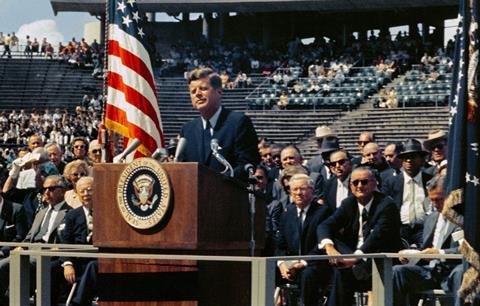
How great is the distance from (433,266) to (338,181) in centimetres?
259

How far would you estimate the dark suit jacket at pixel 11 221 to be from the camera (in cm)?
1263

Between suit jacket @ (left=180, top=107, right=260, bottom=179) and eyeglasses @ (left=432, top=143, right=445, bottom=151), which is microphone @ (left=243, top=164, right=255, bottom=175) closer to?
suit jacket @ (left=180, top=107, right=260, bottom=179)

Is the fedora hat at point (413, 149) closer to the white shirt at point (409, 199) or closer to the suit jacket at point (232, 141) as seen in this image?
the white shirt at point (409, 199)

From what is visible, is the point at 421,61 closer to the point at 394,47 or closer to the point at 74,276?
the point at 394,47

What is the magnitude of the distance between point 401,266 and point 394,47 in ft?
128

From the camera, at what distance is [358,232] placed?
34.7 ft

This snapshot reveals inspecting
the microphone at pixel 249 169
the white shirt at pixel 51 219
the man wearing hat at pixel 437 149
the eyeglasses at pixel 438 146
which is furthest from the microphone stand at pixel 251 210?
the eyeglasses at pixel 438 146

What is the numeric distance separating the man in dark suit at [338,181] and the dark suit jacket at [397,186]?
0.40 meters

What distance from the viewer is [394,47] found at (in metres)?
48.5

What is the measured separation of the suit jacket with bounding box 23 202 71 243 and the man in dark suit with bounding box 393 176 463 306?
11.5 ft

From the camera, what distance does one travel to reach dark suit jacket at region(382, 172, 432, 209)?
12.2 metres

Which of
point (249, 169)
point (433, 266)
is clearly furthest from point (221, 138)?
point (433, 266)

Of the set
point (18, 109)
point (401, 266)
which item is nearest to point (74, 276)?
point (401, 266)

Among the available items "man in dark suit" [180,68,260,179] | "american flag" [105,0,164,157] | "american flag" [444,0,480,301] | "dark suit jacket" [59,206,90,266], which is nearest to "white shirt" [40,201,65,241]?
"dark suit jacket" [59,206,90,266]
